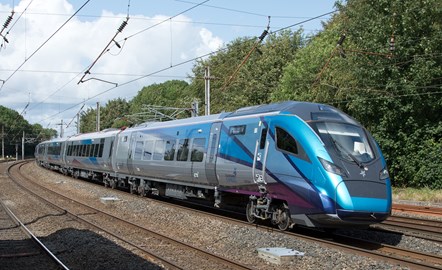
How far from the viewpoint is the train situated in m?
10.6

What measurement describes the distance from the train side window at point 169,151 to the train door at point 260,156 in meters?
5.78

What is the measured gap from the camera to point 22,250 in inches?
428

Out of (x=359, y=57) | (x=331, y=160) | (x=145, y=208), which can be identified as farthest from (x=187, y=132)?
(x=359, y=57)

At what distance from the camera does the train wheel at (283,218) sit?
12133mm

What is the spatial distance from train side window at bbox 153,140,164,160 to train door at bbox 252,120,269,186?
22.4 feet

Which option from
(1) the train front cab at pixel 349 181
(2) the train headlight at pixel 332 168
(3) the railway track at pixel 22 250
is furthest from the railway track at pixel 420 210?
(3) the railway track at pixel 22 250

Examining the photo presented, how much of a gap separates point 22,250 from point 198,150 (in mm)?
6735

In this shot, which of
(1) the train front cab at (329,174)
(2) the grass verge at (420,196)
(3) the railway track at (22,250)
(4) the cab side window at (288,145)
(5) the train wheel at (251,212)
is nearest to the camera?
(3) the railway track at (22,250)

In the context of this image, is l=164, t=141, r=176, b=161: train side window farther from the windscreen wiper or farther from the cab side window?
the windscreen wiper

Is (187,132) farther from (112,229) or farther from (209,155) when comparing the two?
(112,229)

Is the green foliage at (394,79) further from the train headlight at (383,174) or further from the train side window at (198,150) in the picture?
the train headlight at (383,174)

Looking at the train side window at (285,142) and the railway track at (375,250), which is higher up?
the train side window at (285,142)

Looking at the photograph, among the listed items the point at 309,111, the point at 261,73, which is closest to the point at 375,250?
the point at 309,111

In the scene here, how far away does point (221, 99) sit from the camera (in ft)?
182
